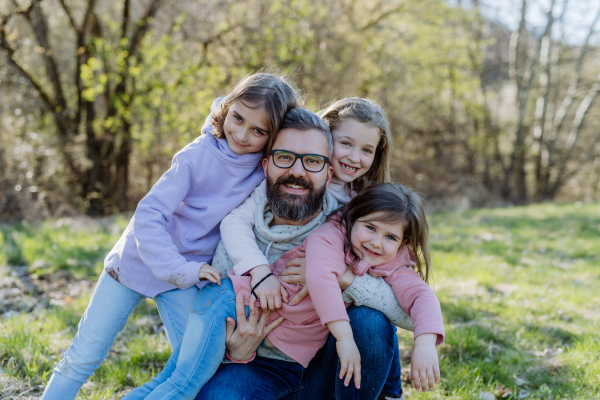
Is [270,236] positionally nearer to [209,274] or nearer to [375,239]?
[209,274]

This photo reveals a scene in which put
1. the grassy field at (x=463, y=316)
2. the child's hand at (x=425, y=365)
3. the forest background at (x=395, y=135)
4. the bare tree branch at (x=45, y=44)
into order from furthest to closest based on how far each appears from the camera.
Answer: the bare tree branch at (x=45, y=44)
the forest background at (x=395, y=135)
the grassy field at (x=463, y=316)
the child's hand at (x=425, y=365)

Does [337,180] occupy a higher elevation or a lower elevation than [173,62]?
lower

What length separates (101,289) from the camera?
108 inches

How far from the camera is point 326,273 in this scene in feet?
7.34

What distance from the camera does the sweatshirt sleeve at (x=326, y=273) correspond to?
2193 mm

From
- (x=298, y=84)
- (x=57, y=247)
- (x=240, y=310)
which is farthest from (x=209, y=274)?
(x=298, y=84)

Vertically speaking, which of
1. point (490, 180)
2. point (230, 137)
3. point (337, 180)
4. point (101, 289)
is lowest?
point (490, 180)

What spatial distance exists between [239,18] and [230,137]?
23.5ft

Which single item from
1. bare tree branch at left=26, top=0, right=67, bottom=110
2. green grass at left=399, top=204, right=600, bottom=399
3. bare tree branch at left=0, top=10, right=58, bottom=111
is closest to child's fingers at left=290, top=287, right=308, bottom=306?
green grass at left=399, top=204, right=600, bottom=399

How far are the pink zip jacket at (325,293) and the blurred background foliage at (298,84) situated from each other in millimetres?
6196

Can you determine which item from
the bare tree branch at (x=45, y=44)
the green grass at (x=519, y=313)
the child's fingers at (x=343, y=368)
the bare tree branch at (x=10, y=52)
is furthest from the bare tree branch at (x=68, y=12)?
the child's fingers at (x=343, y=368)

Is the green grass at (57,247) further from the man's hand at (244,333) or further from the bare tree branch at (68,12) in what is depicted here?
the bare tree branch at (68,12)

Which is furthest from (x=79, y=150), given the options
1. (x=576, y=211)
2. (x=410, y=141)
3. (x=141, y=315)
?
(x=576, y=211)

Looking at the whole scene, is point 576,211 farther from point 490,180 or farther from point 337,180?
point 337,180
